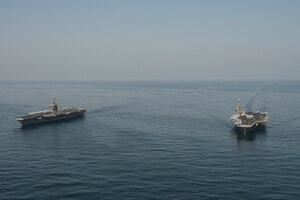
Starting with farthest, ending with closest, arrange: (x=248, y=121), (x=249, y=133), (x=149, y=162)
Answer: (x=248, y=121), (x=249, y=133), (x=149, y=162)

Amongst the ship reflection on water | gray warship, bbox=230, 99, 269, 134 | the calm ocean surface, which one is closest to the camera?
the calm ocean surface

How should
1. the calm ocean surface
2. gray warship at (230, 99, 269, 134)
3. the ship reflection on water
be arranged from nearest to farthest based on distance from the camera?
the calm ocean surface < the ship reflection on water < gray warship at (230, 99, 269, 134)

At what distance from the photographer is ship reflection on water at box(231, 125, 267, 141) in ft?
462

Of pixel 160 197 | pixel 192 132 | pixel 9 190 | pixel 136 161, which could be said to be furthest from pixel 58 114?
pixel 160 197

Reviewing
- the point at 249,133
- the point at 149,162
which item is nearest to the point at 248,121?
the point at 249,133

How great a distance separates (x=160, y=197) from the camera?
76.6 meters

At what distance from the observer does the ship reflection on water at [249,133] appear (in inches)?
5549

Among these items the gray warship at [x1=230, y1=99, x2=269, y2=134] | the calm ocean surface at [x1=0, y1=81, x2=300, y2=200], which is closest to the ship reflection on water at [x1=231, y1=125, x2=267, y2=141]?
the calm ocean surface at [x1=0, y1=81, x2=300, y2=200]

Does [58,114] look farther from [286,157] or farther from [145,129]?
[286,157]

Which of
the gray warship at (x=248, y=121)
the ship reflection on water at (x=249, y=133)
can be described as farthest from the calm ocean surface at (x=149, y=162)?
the gray warship at (x=248, y=121)

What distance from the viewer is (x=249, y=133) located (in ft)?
494

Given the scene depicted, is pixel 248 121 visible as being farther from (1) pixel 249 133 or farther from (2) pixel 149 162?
(2) pixel 149 162

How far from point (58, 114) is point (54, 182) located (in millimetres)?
115629

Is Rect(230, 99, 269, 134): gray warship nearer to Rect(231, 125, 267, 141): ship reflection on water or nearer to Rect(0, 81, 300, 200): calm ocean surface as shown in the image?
Rect(231, 125, 267, 141): ship reflection on water
